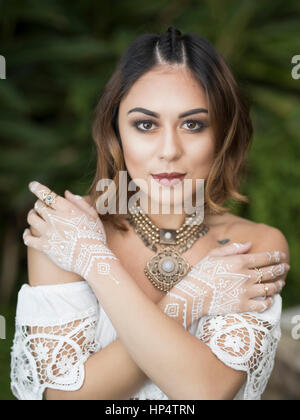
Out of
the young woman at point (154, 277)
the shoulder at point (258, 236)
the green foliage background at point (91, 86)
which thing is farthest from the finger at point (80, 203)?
the green foliage background at point (91, 86)

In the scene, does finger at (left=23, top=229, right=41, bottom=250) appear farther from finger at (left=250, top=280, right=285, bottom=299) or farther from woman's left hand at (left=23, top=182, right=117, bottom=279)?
finger at (left=250, top=280, right=285, bottom=299)

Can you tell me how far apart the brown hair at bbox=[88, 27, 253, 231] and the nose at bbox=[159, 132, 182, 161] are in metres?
0.13

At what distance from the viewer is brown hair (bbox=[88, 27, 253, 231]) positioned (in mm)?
1324

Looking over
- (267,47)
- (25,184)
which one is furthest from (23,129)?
(267,47)

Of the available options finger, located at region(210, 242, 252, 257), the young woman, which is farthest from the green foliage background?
finger, located at region(210, 242, 252, 257)

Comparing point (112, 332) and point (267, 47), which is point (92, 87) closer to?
point (267, 47)

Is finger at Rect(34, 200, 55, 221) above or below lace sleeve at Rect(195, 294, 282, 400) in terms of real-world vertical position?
above

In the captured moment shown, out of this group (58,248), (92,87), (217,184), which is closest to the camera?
(58,248)

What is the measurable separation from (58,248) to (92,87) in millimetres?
1939

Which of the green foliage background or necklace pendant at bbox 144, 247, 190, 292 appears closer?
necklace pendant at bbox 144, 247, 190, 292

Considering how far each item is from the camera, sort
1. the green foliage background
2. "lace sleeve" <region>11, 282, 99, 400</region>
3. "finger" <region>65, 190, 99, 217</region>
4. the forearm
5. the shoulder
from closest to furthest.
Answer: the forearm < "lace sleeve" <region>11, 282, 99, 400</region> < "finger" <region>65, 190, 99, 217</region> < the shoulder < the green foliage background

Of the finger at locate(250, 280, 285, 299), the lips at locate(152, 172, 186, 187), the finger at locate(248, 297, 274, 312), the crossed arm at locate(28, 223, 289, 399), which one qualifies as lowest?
the crossed arm at locate(28, 223, 289, 399)

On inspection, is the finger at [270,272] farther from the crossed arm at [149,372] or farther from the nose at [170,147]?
the nose at [170,147]

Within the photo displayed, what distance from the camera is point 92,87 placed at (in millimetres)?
3006
